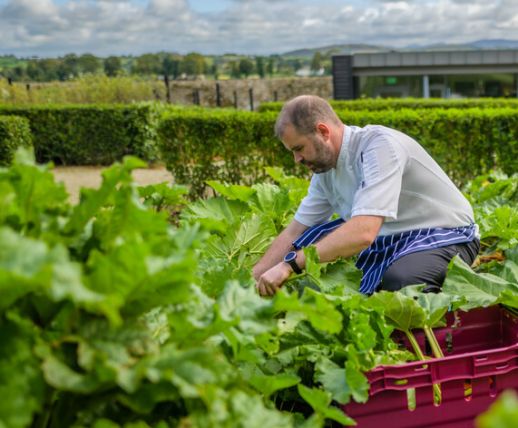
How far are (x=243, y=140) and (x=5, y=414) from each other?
27.6ft

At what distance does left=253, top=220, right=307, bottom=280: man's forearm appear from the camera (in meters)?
3.41

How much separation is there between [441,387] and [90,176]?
13853 millimetres

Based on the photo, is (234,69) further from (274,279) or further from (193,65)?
(274,279)

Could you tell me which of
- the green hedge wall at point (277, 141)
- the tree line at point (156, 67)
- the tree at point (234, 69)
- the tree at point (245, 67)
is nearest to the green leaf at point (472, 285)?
the green hedge wall at point (277, 141)

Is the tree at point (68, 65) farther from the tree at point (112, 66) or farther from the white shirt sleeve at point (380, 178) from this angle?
the white shirt sleeve at point (380, 178)

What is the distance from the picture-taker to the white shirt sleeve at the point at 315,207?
3.78m

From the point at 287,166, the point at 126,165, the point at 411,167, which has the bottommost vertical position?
the point at 287,166

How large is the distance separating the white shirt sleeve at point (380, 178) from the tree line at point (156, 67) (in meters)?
21.2

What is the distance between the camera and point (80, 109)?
16672 mm

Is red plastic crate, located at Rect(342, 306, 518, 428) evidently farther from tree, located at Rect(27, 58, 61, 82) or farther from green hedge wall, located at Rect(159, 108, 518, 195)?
tree, located at Rect(27, 58, 61, 82)

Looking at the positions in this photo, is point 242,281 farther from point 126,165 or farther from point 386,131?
point 386,131

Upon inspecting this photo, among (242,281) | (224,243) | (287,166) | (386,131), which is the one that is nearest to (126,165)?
(242,281)

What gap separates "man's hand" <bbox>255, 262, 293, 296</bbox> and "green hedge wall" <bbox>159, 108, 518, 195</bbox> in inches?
242

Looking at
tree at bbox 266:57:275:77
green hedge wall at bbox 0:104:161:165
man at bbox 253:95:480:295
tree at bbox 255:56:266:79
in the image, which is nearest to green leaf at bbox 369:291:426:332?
man at bbox 253:95:480:295
